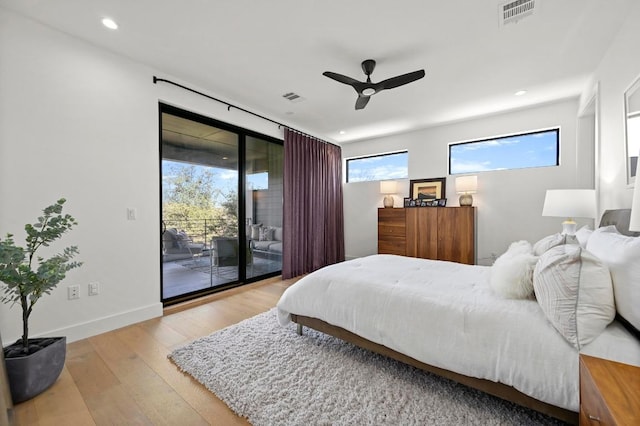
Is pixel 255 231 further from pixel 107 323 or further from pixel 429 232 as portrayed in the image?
pixel 429 232

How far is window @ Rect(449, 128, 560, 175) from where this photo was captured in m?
3.80

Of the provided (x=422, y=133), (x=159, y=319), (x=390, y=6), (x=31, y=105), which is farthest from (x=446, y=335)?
(x=422, y=133)

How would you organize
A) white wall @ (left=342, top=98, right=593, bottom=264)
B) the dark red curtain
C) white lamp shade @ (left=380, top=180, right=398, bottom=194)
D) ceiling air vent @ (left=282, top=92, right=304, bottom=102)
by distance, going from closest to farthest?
ceiling air vent @ (left=282, top=92, right=304, bottom=102), white wall @ (left=342, top=98, right=593, bottom=264), the dark red curtain, white lamp shade @ (left=380, top=180, right=398, bottom=194)

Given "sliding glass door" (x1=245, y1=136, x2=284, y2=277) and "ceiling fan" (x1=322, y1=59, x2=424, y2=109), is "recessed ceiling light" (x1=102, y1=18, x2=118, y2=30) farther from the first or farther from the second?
"sliding glass door" (x1=245, y1=136, x2=284, y2=277)

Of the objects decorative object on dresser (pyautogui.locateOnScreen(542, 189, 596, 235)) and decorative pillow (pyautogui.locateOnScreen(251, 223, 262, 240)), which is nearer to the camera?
decorative object on dresser (pyautogui.locateOnScreen(542, 189, 596, 235))

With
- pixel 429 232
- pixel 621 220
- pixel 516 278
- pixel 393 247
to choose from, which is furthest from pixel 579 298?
pixel 393 247

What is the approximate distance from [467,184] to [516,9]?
2.50m

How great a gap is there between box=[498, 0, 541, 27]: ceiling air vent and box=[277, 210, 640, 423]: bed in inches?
61.4

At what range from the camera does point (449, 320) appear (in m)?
1.53

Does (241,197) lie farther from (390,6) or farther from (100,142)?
(390,6)

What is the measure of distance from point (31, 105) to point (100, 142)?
1.56 ft

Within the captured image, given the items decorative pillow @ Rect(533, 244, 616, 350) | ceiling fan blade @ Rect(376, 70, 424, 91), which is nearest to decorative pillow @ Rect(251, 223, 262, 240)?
ceiling fan blade @ Rect(376, 70, 424, 91)

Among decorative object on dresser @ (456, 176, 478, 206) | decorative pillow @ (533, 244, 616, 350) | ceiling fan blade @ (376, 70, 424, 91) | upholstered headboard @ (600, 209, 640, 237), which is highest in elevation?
ceiling fan blade @ (376, 70, 424, 91)

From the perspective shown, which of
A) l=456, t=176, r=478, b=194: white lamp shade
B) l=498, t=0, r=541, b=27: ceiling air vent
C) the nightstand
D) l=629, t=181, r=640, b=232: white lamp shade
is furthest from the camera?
l=456, t=176, r=478, b=194: white lamp shade
